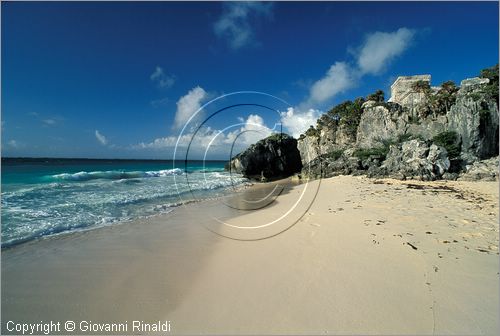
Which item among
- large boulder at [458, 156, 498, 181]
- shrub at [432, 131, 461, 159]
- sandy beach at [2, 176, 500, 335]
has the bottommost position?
sandy beach at [2, 176, 500, 335]

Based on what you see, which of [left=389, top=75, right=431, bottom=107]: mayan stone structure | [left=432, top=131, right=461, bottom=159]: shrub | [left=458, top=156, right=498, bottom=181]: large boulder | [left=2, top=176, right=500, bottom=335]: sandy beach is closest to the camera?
[left=2, top=176, right=500, bottom=335]: sandy beach

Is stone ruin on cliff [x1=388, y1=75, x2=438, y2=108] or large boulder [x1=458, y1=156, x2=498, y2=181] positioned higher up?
stone ruin on cliff [x1=388, y1=75, x2=438, y2=108]

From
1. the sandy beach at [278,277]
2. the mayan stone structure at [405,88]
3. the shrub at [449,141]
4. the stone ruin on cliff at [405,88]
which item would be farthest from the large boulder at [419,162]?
the mayan stone structure at [405,88]

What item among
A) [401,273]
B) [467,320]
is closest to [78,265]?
[401,273]

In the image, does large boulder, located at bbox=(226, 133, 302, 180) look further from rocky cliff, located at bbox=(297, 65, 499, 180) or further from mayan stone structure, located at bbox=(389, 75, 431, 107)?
mayan stone structure, located at bbox=(389, 75, 431, 107)

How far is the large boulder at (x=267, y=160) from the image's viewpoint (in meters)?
41.2

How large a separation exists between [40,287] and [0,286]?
84 cm

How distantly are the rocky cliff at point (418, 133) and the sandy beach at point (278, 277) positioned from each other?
1488 centimetres

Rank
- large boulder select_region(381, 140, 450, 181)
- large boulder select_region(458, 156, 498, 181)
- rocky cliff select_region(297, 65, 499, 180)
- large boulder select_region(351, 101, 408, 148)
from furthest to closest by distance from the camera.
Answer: large boulder select_region(351, 101, 408, 148), rocky cliff select_region(297, 65, 499, 180), large boulder select_region(381, 140, 450, 181), large boulder select_region(458, 156, 498, 181)

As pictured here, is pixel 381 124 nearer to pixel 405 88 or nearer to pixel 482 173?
pixel 405 88

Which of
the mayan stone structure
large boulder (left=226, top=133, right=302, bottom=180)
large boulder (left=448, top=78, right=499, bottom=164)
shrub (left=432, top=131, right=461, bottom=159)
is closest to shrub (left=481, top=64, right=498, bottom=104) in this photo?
large boulder (left=448, top=78, right=499, bottom=164)

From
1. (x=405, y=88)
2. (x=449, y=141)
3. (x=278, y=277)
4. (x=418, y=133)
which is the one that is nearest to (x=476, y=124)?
(x=449, y=141)

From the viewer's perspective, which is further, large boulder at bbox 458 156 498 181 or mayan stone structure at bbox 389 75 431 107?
mayan stone structure at bbox 389 75 431 107

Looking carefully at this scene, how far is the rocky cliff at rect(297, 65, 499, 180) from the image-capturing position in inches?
800
